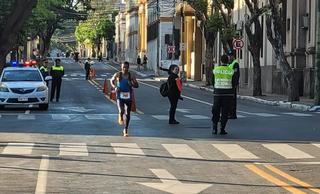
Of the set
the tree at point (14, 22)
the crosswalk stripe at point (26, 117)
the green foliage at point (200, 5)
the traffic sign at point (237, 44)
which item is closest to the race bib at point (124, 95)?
the crosswalk stripe at point (26, 117)

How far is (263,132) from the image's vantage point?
18.4 m

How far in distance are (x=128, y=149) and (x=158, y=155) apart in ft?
3.46

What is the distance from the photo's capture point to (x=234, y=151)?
1480 centimetres

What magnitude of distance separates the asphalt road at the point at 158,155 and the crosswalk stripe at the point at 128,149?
18mm

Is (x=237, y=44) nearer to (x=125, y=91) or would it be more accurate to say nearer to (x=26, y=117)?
(x=26, y=117)

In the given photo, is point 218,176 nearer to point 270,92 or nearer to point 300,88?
point 300,88

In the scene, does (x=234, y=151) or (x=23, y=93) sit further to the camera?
(x=23, y=93)

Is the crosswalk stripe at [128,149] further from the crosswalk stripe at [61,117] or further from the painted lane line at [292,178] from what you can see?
the crosswalk stripe at [61,117]

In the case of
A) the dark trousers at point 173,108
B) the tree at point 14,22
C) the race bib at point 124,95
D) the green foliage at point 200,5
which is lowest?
the dark trousers at point 173,108

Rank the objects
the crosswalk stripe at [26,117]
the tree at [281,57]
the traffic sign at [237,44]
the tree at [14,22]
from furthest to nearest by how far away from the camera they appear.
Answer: the tree at [14,22], the traffic sign at [237,44], the tree at [281,57], the crosswalk stripe at [26,117]

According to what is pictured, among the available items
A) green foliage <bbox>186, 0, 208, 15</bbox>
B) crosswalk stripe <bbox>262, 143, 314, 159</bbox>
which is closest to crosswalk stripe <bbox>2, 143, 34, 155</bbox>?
crosswalk stripe <bbox>262, 143, 314, 159</bbox>

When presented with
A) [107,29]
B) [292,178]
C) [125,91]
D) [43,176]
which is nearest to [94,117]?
[125,91]

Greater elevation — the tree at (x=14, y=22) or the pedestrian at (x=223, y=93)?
the tree at (x=14, y=22)

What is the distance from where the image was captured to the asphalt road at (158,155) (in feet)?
35.2
